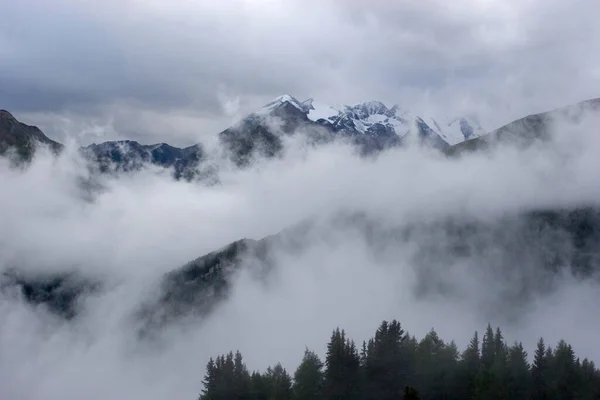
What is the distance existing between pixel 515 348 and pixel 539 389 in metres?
11.0

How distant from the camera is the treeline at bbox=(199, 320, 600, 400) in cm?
8850

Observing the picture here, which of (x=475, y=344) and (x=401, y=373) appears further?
(x=475, y=344)

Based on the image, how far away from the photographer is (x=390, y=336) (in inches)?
3863

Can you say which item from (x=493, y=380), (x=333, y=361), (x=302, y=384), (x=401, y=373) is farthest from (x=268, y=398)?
(x=493, y=380)

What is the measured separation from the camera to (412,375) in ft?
313

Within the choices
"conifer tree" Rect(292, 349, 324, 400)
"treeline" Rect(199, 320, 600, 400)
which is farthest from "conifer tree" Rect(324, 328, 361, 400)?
"conifer tree" Rect(292, 349, 324, 400)

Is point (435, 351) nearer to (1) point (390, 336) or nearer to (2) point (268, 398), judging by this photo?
(1) point (390, 336)

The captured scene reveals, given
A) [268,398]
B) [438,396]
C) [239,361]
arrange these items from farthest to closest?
1. [239,361]
2. [268,398]
3. [438,396]

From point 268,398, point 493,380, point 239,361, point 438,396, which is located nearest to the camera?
point 493,380

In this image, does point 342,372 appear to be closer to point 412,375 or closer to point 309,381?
point 309,381

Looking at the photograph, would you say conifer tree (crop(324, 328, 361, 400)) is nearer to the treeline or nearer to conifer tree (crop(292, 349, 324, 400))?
the treeline

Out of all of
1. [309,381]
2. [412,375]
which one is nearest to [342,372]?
[309,381]

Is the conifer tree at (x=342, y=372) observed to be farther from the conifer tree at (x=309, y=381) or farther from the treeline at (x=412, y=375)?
the conifer tree at (x=309, y=381)

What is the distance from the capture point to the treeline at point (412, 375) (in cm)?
8850
